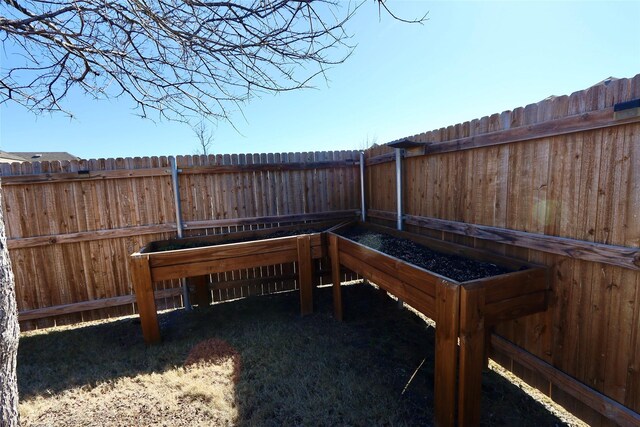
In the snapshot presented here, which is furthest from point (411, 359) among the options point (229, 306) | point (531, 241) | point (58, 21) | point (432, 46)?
point (58, 21)

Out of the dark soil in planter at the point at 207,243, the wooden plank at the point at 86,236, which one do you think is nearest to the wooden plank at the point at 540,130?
the dark soil in planter at the point at 207,243

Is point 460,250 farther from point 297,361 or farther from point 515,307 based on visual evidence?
point 297,361

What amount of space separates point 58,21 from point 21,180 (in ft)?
7.58

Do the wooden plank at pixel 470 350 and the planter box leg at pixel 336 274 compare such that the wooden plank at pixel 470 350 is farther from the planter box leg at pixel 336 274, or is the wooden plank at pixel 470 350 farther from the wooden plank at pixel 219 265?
the wooden plank at pixel 219 265

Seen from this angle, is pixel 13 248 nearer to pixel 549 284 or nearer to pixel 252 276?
pixel 252 276

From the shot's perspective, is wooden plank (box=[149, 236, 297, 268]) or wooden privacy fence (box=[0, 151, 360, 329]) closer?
wooden plank (box=[149, 236, 297, 268])

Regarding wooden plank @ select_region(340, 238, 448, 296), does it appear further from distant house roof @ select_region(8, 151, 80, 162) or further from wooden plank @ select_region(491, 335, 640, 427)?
distant house roof @ select_region(8, 151, 80, 162)

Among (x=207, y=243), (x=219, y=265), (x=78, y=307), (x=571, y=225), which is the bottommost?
(x=78, y=307)

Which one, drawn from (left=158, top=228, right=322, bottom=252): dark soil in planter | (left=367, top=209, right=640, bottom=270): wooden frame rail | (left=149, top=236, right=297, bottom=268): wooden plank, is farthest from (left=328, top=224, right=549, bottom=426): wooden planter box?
(left=158, top=228, right=322, bottom=252): dark soil in planter

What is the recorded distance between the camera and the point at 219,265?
3244mm

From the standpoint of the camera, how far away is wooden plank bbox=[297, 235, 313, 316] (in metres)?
3.56

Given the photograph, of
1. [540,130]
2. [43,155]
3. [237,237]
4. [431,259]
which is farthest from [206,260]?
[43,155]

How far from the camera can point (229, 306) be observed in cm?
409

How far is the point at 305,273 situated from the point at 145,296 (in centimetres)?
172
